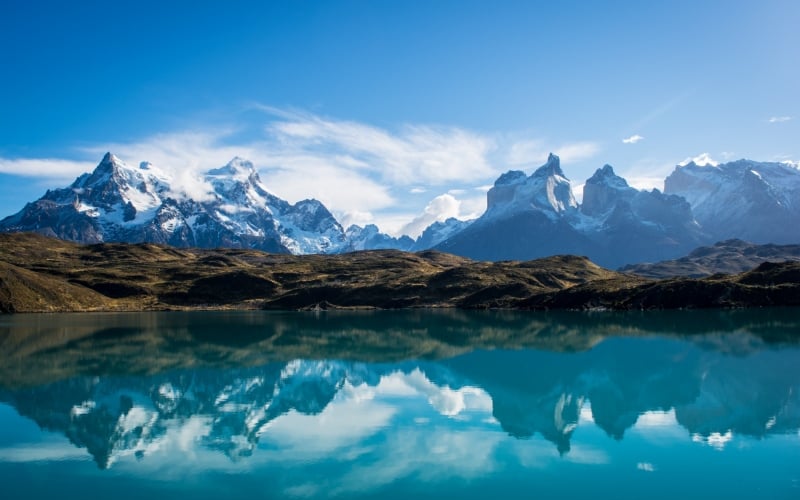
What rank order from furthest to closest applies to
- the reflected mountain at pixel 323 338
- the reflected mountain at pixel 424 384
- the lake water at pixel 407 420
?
1. the reflected mountain at pixel 323 338
2. the reflected mountain at pixel 424 384
3. the lake water at pixel 407 420

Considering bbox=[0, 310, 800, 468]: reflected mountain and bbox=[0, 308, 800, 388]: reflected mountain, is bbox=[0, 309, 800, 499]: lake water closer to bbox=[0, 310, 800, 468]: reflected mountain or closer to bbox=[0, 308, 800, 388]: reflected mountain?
bbox=[0, 310, 800, 468]: reflected mountain

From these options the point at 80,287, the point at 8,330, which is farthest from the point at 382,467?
the point at 80,287

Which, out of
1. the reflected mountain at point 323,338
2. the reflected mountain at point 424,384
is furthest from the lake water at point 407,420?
the reflected mountain at point 323,338

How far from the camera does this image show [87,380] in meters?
55.0

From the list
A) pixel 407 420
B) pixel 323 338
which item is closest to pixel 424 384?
pixel 407 420

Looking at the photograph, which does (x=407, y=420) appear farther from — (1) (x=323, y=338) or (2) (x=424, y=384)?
(1) (x=323, y=338)

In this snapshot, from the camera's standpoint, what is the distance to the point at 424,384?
53.2 meters

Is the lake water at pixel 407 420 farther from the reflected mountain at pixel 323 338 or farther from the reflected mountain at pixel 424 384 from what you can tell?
the reflected mountain at pixel 323 338

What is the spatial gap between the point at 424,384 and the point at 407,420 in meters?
14.9

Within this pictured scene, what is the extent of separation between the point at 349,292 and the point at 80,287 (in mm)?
86606

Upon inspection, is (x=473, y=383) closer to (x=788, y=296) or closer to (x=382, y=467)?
(x=382, y=467)

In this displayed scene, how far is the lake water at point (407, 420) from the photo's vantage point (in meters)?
26.0

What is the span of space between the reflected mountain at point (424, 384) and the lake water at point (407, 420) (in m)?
0.25

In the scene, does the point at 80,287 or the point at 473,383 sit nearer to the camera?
the point at 473,383
